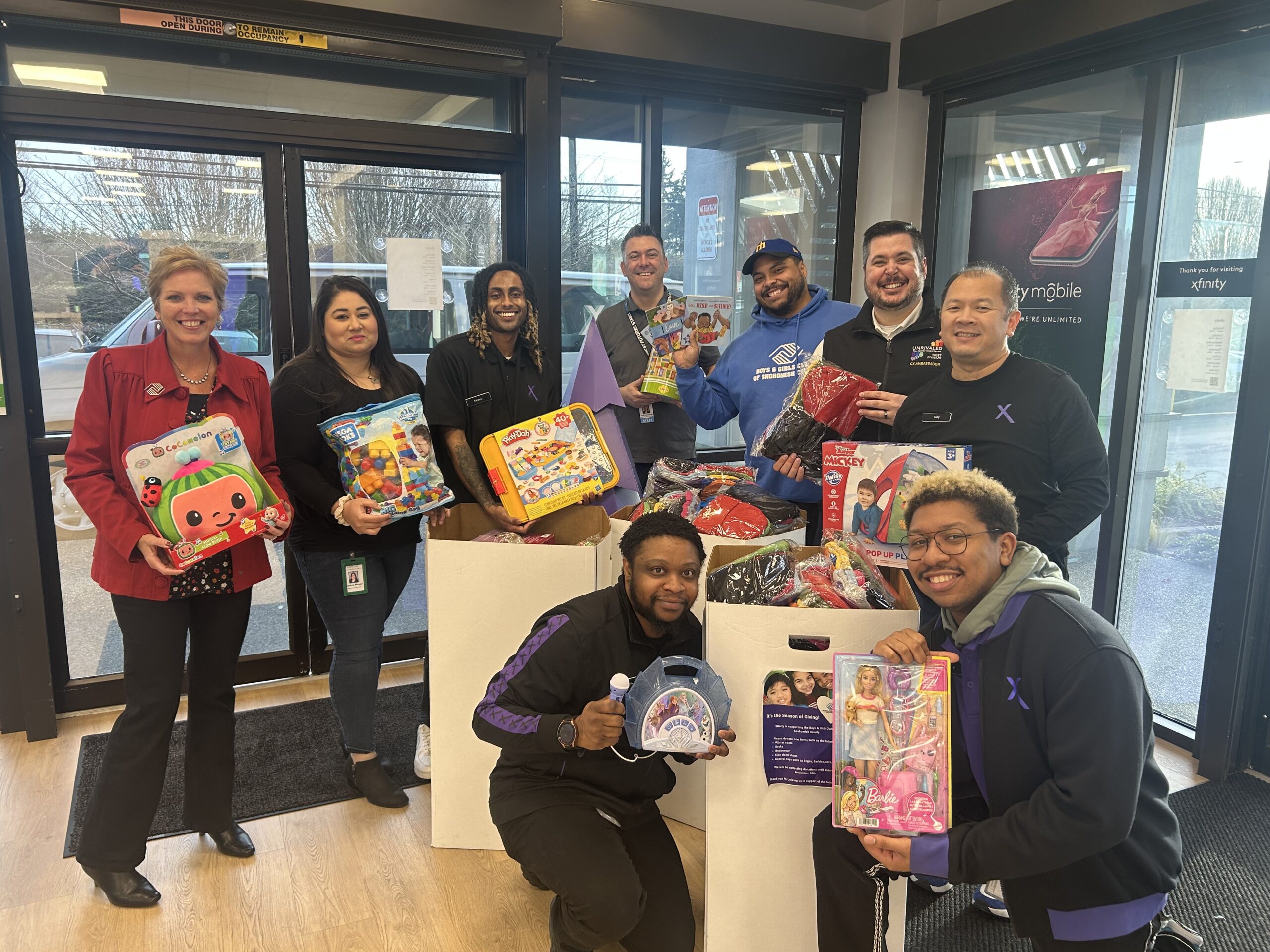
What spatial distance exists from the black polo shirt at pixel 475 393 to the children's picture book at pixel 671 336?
40 centimetres

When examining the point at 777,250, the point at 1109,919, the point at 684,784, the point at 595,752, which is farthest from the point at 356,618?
the point at 1109,919

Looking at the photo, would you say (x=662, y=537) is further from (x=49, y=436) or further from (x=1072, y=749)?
(x=49, y=436)

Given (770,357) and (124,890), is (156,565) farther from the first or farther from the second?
(770,357)

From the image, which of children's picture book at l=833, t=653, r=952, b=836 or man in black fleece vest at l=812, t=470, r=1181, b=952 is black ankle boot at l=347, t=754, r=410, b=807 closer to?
man in black fleece vest at l=812, t=470, r=1181, b=952

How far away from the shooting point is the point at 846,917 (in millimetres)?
1742

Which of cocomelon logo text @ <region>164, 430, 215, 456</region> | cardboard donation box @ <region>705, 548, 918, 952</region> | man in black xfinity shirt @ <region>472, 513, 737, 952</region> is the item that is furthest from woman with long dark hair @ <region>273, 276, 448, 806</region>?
cardboard donation box @ <region>705, 548, 918, 952</region>

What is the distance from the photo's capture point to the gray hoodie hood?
1.60 m

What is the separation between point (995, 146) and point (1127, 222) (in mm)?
812

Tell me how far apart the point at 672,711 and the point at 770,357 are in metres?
1.48

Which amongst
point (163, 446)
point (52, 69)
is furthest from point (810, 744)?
point (52, 69)

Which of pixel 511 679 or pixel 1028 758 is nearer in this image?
pixel 1028 758

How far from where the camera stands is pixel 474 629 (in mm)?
2393

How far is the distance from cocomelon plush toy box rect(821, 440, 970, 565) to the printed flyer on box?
0.49 m

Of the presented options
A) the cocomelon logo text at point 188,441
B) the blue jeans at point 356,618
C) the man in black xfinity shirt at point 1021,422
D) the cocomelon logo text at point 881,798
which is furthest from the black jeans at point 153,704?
the man in black xfinity shirt at point 1021,422
